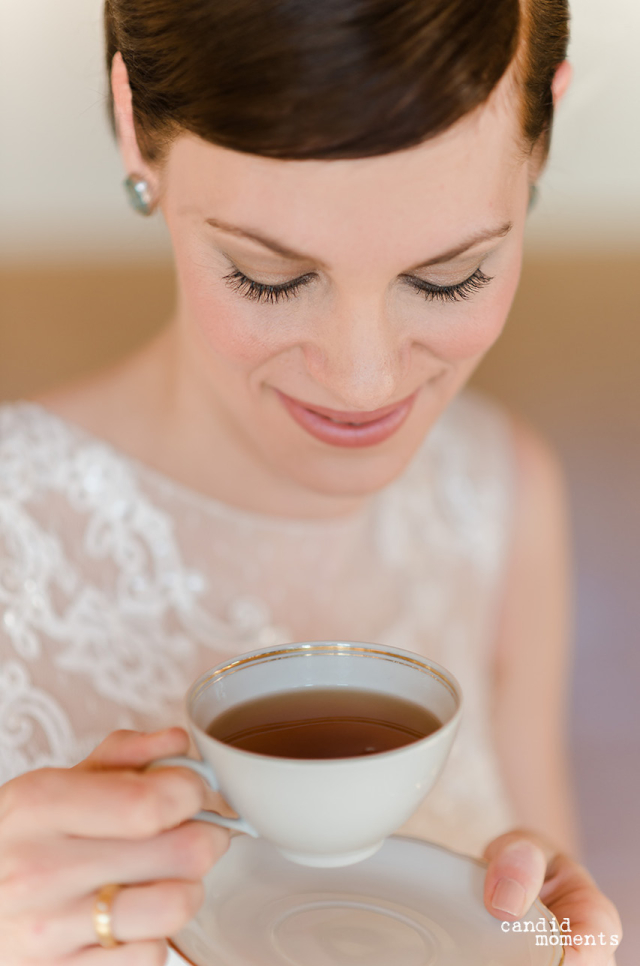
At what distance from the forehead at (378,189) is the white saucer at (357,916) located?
17.9 inches

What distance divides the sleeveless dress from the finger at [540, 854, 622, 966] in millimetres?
394

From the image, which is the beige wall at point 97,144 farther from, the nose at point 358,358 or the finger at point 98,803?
the finger at point 98,803

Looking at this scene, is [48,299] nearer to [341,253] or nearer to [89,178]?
[89,178]

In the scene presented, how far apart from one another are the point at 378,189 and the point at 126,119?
1.02 feet

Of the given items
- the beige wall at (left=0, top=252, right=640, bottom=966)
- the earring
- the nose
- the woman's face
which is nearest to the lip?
the woman's face

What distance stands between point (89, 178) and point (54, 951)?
121cm

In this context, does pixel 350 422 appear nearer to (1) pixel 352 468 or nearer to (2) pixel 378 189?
(1) pixel 352 468

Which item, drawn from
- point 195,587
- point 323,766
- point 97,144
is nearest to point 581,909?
point 323,766

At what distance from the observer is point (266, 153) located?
2.13 ft

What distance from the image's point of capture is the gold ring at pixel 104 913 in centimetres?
56

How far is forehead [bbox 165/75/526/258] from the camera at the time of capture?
2.11 ft

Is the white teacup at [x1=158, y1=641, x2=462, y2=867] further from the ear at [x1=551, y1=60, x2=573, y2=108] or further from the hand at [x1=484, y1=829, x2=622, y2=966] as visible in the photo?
the ear at [x1=551, y1=60, x2=573, y2=108]

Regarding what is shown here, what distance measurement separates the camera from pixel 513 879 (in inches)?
24.5

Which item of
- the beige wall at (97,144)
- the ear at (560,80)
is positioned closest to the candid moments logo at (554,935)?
the ear at (560,80)
